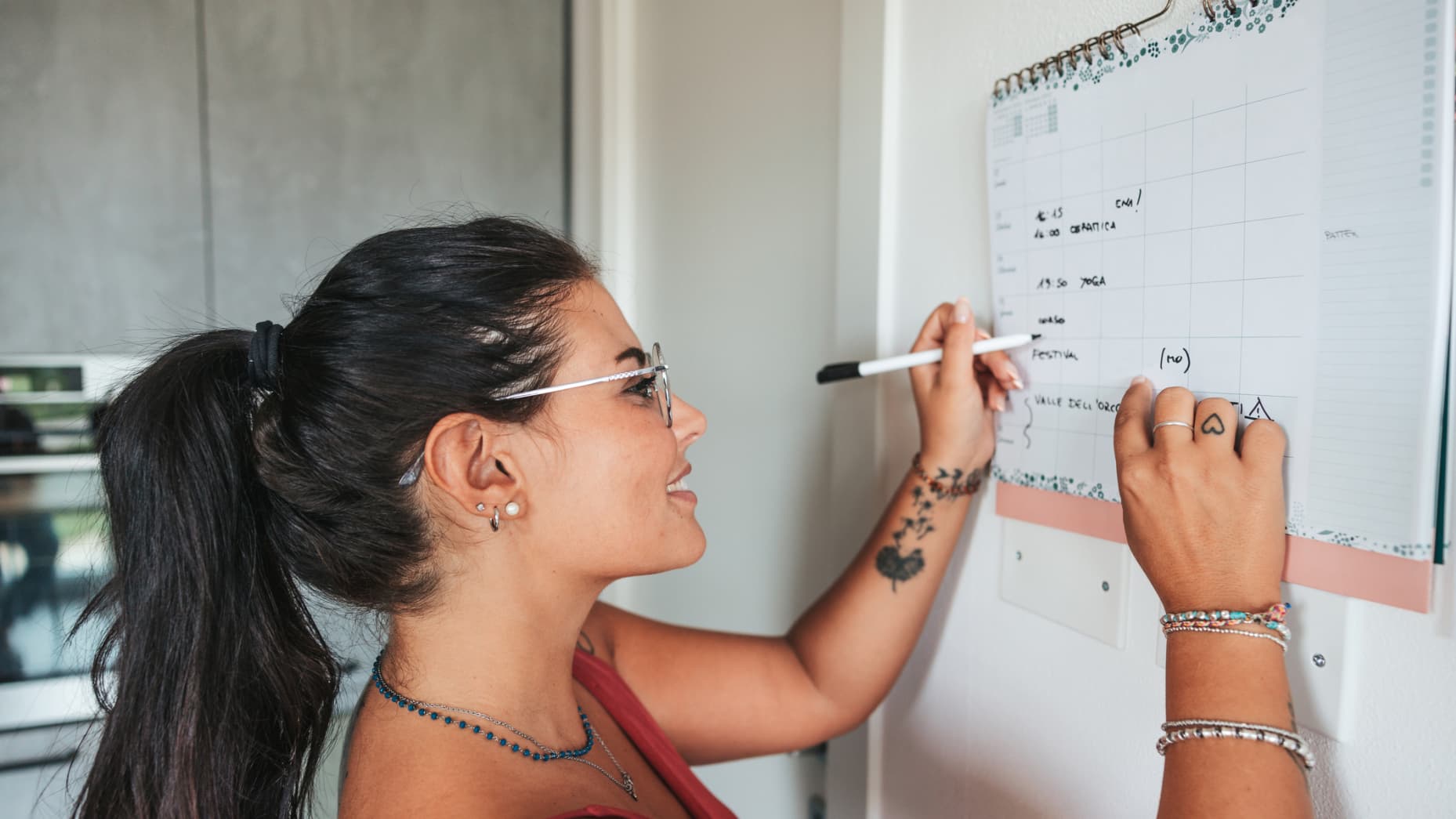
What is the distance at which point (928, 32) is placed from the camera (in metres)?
0.89

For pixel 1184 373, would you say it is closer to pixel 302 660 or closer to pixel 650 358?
pixel 650 358

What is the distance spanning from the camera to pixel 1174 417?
59 cm

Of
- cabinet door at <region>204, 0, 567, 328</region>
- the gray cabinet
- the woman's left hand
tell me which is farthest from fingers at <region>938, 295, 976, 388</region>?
cabinet door at <region>204, 0, 567, 328</region>

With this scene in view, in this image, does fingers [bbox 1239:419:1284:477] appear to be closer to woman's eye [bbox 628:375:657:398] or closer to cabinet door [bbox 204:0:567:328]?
woman's eye [bbox 628:375:657:398]

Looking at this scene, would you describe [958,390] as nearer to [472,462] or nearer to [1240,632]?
[1240,632]

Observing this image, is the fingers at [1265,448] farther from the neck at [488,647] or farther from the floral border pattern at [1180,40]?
the neck at [488,647]

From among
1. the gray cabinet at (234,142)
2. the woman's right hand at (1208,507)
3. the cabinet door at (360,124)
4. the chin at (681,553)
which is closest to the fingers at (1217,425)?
the woman's right hand at (1208,507)

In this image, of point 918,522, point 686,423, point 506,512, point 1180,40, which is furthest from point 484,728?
point 1180,40

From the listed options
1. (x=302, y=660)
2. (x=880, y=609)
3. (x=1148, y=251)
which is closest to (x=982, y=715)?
(x=880, y=609)

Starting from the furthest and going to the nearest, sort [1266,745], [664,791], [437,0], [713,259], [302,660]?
[437,0], [713,259], [664,791], [302,660], [1266,745]

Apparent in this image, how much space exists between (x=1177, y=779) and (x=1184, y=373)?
0.27 metres

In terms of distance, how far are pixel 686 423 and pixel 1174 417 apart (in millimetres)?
426

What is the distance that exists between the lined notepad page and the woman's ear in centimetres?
46

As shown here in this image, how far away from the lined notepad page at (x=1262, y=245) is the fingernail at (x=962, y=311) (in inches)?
1.8
